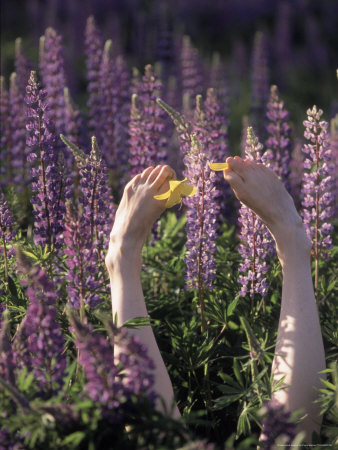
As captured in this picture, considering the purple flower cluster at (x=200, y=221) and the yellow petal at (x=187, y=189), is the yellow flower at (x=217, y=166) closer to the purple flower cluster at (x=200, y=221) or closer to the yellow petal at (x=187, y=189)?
the purple flower cluster at (x=200, y=221)

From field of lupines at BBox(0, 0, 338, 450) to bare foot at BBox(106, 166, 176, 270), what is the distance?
14 cm

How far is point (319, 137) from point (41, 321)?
1.75 metres

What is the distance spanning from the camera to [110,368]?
224cm

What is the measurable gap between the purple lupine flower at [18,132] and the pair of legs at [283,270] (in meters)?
1.76

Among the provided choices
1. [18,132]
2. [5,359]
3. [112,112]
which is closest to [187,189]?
[5,359]

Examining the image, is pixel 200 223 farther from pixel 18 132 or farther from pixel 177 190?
pixel 18 132

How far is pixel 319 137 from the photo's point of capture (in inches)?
131

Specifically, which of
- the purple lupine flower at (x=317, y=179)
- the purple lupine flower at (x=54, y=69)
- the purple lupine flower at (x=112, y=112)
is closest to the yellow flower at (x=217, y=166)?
the purple lupine flower at (x=317, y=179)

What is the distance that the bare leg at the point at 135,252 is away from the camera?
2.86m

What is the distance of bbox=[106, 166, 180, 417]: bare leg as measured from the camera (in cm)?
286

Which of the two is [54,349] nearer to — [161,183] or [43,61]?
[161,183]

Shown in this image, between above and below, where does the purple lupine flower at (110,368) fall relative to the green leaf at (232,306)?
below

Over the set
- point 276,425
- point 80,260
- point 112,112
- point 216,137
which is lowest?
point 276,425

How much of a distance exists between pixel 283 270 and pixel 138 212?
0.73 metres
